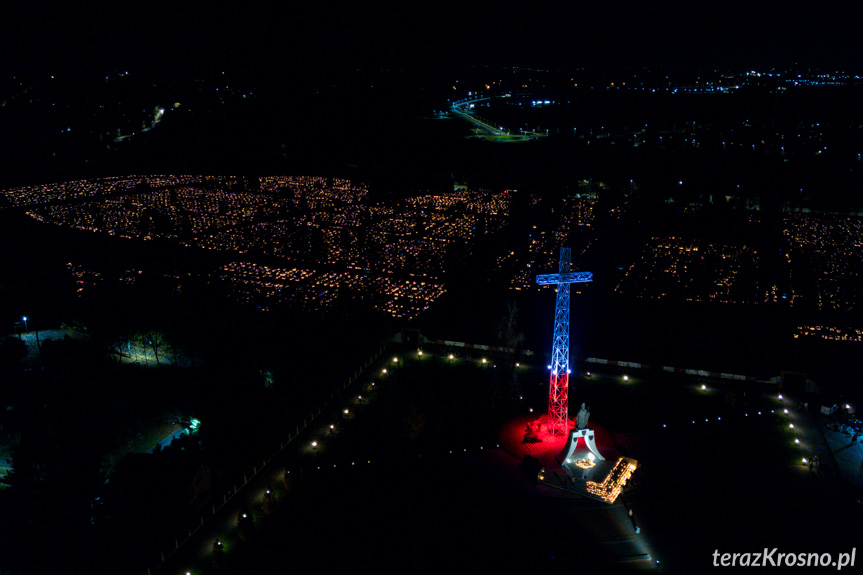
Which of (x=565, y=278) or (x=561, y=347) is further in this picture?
(x=561, y=347)

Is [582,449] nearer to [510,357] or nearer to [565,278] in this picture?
[565,278]

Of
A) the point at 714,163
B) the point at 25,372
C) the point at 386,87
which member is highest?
the point at 386,87

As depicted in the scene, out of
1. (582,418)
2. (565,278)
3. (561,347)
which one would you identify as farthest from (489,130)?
(582,418)

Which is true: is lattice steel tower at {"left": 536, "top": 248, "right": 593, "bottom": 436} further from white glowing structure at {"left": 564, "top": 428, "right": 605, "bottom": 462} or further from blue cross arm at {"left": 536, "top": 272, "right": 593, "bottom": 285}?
white glowing structure at {"left": 564, "top": 428, "right": 605, "bottom": 462}

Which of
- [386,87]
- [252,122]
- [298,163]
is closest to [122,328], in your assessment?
[298,163]

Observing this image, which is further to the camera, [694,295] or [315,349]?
[694,295]

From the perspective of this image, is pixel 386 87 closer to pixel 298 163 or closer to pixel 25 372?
pixel 298 163

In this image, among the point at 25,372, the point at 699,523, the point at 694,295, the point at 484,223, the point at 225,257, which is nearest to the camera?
the point at 699,523

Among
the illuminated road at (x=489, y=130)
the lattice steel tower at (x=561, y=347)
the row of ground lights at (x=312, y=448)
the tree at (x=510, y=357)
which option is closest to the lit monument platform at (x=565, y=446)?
the lattice steel tower at (x=561, y=347)
